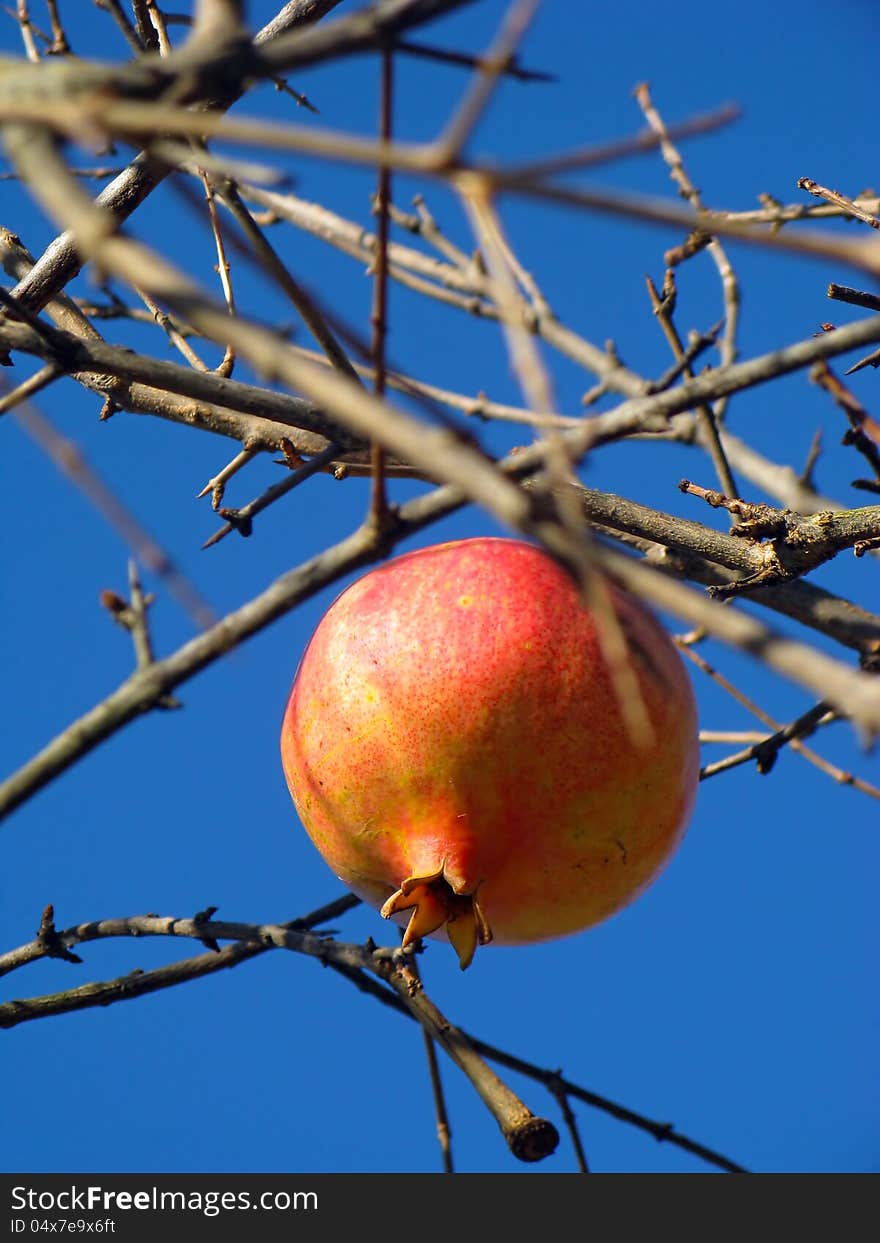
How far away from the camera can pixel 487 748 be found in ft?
4.83

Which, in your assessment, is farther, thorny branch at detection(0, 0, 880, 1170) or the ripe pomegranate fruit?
the ripe pomegranate fruit

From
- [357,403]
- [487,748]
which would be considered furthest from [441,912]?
[357,403]

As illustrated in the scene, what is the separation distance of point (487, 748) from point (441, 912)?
0.22 meters

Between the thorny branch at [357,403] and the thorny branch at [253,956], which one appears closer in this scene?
the thorny branch at [357,403]

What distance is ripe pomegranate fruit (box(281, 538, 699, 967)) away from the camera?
1.48 m

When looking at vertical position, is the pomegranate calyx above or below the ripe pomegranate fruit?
Result: below

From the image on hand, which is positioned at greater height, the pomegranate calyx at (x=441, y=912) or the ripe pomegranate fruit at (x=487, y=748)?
the ripe pomegranate fruit at (x=487, y=748)

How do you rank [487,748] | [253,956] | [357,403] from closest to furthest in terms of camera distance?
[357,403]
[487,748]
[253,956]

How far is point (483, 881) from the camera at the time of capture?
1552 mm

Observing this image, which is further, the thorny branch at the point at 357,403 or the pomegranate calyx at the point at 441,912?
the pomegranate calyx at the point at 441,912

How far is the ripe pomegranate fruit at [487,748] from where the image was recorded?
1480 millimetres

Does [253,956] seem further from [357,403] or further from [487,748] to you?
[357,403]

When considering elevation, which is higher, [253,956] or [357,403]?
[253,956]

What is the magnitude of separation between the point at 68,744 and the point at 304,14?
3.84 feet
